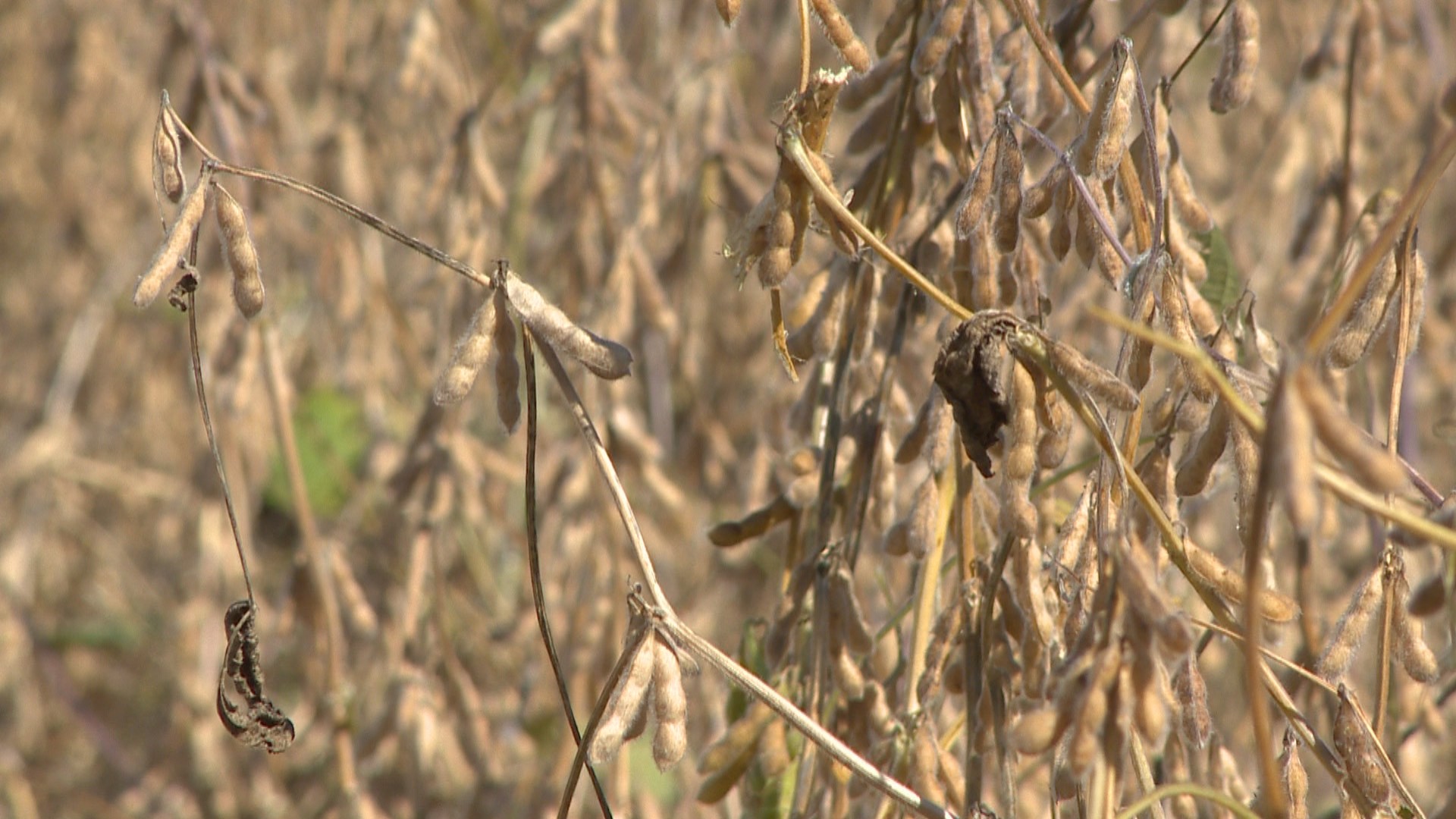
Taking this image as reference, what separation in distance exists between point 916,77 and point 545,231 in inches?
71.8

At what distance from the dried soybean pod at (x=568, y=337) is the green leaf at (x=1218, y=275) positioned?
25.0 inches

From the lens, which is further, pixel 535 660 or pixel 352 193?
pixel 352 193

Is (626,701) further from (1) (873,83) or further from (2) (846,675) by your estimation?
(1) (873,83)

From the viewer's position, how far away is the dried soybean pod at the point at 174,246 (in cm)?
92

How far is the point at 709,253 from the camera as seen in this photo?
265cm

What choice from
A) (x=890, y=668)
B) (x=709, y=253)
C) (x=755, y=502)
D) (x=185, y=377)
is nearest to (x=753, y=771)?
(x=890, y=668)

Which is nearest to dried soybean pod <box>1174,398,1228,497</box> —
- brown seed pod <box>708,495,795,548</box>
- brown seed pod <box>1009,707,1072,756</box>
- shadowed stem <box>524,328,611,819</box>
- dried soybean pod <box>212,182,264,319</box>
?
brown seed pod <box>1009,707,1072,756</box>

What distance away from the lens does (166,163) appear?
100 centimetres

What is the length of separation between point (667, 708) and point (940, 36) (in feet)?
1.92

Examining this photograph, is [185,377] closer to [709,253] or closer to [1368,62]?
[709,253]

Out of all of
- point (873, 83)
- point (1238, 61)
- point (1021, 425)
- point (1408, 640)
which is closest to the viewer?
point (1021, 425)

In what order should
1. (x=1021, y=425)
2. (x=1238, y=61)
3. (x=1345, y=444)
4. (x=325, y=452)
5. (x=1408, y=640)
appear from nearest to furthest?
(x=1345, y=444) → (x=1021, y=425) → (x=1408, y=640) → (x=1238, y=61) → (x=325, y=452)

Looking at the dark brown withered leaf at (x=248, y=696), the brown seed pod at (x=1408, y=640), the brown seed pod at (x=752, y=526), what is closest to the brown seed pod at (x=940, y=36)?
the brown seed pod at (x=752, y=526)

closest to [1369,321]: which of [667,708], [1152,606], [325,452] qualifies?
[1152,606]
